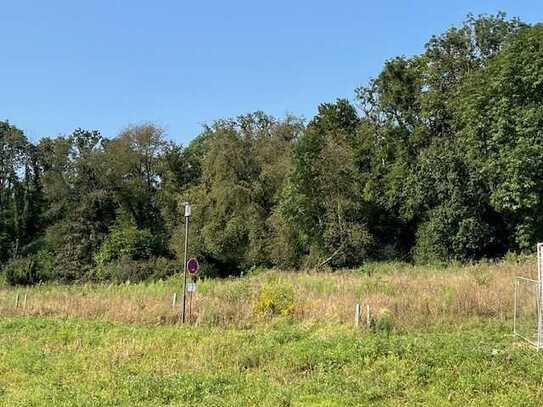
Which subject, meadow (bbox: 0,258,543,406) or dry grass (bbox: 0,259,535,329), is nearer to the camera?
meadow (bbox: 0,258,543,406)

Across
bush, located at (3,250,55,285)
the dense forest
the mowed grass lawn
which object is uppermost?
the dense forest

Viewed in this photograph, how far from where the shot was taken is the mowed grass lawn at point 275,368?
756 centimetres

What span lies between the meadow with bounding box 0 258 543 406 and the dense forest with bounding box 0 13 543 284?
14.3m

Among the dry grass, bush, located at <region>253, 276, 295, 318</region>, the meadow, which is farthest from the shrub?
bush, located at <region>253, 276, 295, 318</region>

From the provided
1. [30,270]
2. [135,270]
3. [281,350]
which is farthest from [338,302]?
[30,270]

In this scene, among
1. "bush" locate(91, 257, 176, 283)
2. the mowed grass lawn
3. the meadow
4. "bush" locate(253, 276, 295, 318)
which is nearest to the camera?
the mowed grass lawn

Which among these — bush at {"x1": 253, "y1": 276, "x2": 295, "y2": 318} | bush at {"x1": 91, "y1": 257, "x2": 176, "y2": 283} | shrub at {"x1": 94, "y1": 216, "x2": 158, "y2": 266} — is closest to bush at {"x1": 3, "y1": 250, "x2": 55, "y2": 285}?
shrub at {"x1": 94, "y1": 216, "x2": 158, "y2": 266}

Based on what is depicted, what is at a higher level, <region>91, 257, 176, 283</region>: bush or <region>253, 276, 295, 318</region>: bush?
<region>253, 276, 295, 318</region>: bush

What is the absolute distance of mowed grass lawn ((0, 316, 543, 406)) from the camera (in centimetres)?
756

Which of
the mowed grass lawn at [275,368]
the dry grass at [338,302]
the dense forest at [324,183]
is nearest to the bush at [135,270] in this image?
the dense forest at [324,183]

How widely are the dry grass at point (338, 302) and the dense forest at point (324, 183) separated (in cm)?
1128

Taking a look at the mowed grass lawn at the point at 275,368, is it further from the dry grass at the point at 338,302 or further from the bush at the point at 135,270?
the bush at the point at 135,270

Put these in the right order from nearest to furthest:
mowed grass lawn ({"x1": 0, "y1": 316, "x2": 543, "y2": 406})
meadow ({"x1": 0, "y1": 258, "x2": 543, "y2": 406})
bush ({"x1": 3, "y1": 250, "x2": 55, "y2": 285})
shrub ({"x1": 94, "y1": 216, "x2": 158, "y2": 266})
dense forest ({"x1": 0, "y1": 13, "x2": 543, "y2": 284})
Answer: mowed grass lawn ({"x1": 0, "y1": 316, "x2": 543, "y2": 406}) < meadow ({"x1": 0, "y1": 258, "x2": 543, "y2": 406}) < dense forest ({"x1": 0, "y1": 13, "x2": 543, "y2": 284}) < shrub ({"x1": 94, "y1": 216, "x2": 158, "y2": 266}) < bush ({"x1": 3, "y1": 250, "x2": 55, "y2": 285})

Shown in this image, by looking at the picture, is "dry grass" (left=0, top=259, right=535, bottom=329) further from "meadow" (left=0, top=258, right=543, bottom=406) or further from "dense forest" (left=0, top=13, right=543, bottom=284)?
"dense forest" (left=0, top=13, right=543, bottom=284)
